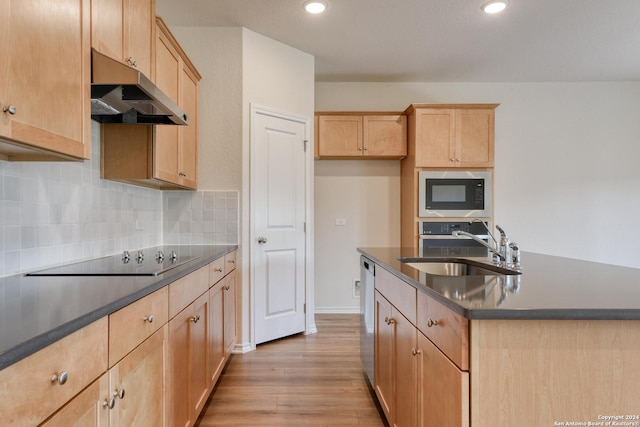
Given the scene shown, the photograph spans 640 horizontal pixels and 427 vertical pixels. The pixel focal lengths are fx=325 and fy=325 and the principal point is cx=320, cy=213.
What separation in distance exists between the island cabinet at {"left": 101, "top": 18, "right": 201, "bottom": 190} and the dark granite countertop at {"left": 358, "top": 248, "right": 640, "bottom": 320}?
5.17 ft

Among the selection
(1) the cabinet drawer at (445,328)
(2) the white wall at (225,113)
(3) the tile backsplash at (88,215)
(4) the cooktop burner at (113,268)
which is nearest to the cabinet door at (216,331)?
(4) the cooktop burner at (113,268)

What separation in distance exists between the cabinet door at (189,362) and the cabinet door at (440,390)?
1.01 metres

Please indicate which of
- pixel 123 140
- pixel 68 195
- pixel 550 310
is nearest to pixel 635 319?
pixel 550 310

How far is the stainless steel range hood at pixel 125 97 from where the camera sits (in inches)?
50.1

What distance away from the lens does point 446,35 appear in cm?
299

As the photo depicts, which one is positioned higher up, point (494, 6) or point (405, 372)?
point (494, 6)

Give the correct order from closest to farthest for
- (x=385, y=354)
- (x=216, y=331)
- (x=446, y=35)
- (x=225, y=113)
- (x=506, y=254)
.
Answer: (x=506, y=254)
(x=385, y=354)
(x=216, y=331)
(x=225, y=113)
(x=446, y=35)

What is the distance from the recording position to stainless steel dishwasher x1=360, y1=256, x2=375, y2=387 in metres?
2.03

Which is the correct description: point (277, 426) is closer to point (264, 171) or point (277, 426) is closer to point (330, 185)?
point (264, 171)

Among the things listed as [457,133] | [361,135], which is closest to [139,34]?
[361,135]

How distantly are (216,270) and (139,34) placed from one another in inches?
55.2

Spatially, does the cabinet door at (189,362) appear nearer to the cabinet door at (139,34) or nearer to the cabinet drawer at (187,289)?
the cabinet drawer at (187,289)

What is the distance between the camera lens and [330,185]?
4000mm

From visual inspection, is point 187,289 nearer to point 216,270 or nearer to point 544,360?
point 216,270
